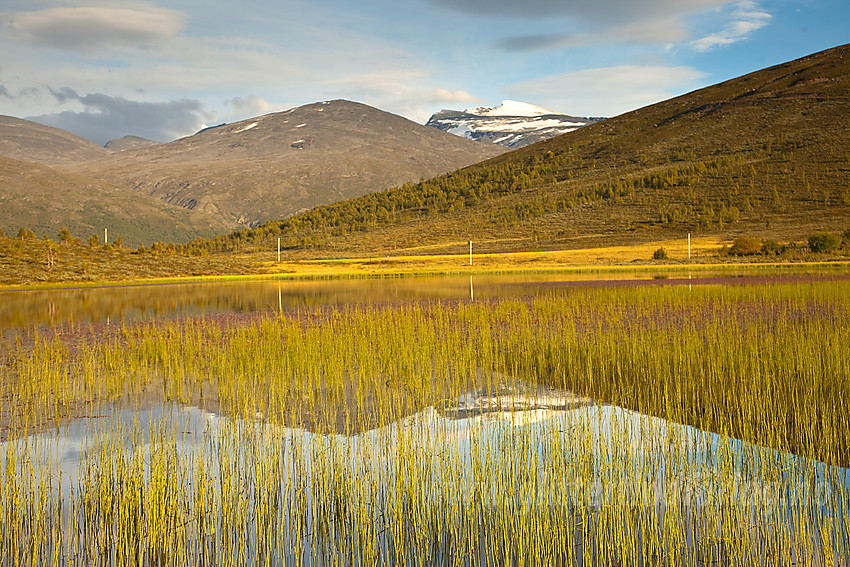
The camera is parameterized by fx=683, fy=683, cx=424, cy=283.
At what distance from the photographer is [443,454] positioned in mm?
6504

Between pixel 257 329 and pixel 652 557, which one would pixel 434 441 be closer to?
pixel 652 557

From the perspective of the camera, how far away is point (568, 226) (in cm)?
7862

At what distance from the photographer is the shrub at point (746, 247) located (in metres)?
53.1

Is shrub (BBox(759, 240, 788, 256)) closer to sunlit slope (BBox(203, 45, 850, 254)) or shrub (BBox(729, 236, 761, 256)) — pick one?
shrub (BBox(729, 236, 761, 256))

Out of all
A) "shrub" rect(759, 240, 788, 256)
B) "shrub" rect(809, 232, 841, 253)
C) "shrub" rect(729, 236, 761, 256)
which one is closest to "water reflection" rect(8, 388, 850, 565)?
"shrub" rect(809, 232, 841, 253)

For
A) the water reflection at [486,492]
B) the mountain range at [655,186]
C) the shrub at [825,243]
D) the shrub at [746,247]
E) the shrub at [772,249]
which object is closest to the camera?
the water reflection at [486,492]

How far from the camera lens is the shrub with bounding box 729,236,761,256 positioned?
5309cm

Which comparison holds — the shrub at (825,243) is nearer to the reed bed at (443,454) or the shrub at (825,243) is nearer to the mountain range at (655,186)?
the mountain range at (655,186)

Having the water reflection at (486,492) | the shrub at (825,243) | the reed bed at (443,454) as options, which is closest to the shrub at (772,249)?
the shrub at (825,243)

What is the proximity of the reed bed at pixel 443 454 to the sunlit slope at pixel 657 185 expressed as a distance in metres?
57.8

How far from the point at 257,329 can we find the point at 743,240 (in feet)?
160

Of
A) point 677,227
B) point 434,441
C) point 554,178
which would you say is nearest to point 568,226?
point 677,227

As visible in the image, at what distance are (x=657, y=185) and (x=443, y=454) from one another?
84.1 meters

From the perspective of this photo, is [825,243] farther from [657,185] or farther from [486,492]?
[486,492]
